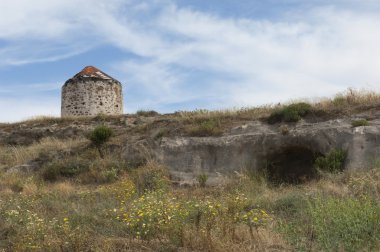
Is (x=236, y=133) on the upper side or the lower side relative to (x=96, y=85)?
lower

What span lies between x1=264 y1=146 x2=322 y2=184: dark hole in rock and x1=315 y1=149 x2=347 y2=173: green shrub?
0.85 metres

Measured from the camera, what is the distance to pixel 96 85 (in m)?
24.7

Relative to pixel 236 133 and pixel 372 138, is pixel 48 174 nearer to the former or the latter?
pixel 236 133

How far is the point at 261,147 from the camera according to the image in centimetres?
1403

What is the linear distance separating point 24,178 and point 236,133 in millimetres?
7419

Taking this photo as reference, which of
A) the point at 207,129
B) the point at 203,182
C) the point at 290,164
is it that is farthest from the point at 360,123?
the point at 207,129

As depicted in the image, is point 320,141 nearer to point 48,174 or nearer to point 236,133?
point 236,133

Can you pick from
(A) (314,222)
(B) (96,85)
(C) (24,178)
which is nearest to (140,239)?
(A) (314,222)

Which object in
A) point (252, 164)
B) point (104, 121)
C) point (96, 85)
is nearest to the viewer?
point (252, 164)

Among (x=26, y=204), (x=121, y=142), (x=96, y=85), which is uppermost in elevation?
(x=96, y=85)

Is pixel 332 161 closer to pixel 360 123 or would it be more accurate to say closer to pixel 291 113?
pixel 360 123

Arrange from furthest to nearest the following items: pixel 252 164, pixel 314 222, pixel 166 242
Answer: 1. pixel 252 164
2. pixel 314 222
3. pixel 166 242

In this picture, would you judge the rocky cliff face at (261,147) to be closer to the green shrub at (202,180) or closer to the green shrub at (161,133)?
the green shrub at (161,133)

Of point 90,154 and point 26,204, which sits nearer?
point 26,204
